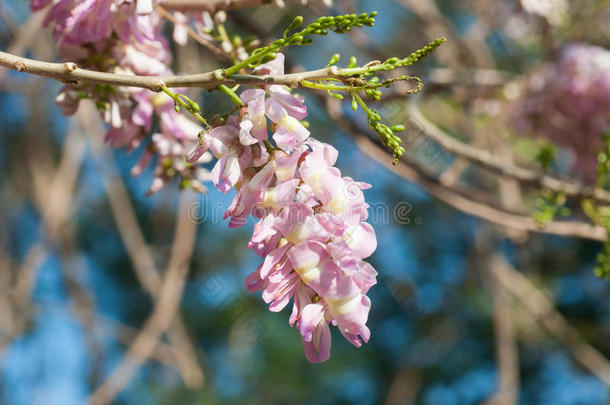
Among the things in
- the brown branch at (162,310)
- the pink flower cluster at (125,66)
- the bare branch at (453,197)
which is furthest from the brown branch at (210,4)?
the brown branch at (162,310)

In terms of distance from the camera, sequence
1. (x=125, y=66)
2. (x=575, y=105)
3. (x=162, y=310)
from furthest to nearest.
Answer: (x=162, y=310), (x=575, y=105), (x=125, y=66)

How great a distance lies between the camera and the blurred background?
2145 millimetres

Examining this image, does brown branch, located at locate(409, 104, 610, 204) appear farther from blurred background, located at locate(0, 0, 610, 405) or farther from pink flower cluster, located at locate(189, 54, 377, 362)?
pink flower cluster, located at locate(189, 54, 377, 362)

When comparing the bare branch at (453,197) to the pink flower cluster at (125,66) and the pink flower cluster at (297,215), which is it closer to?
the pink flower cluster at (125,66)

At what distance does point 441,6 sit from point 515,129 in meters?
3.54

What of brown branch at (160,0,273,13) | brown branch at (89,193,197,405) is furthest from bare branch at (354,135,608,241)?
brown branch at (89,193,197,405)

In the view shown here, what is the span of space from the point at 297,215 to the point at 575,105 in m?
1.61

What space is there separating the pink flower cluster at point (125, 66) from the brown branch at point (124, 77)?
241 mm

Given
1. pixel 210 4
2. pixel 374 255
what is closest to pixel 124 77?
pixel 210 4

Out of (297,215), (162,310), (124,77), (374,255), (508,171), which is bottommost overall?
(374,255)

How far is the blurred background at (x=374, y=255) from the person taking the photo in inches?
84.4

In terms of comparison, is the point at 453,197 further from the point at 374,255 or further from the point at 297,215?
the point at 374,255

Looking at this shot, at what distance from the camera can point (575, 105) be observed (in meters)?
1.92

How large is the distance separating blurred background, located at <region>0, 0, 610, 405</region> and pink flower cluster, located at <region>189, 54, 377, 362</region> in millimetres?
898
